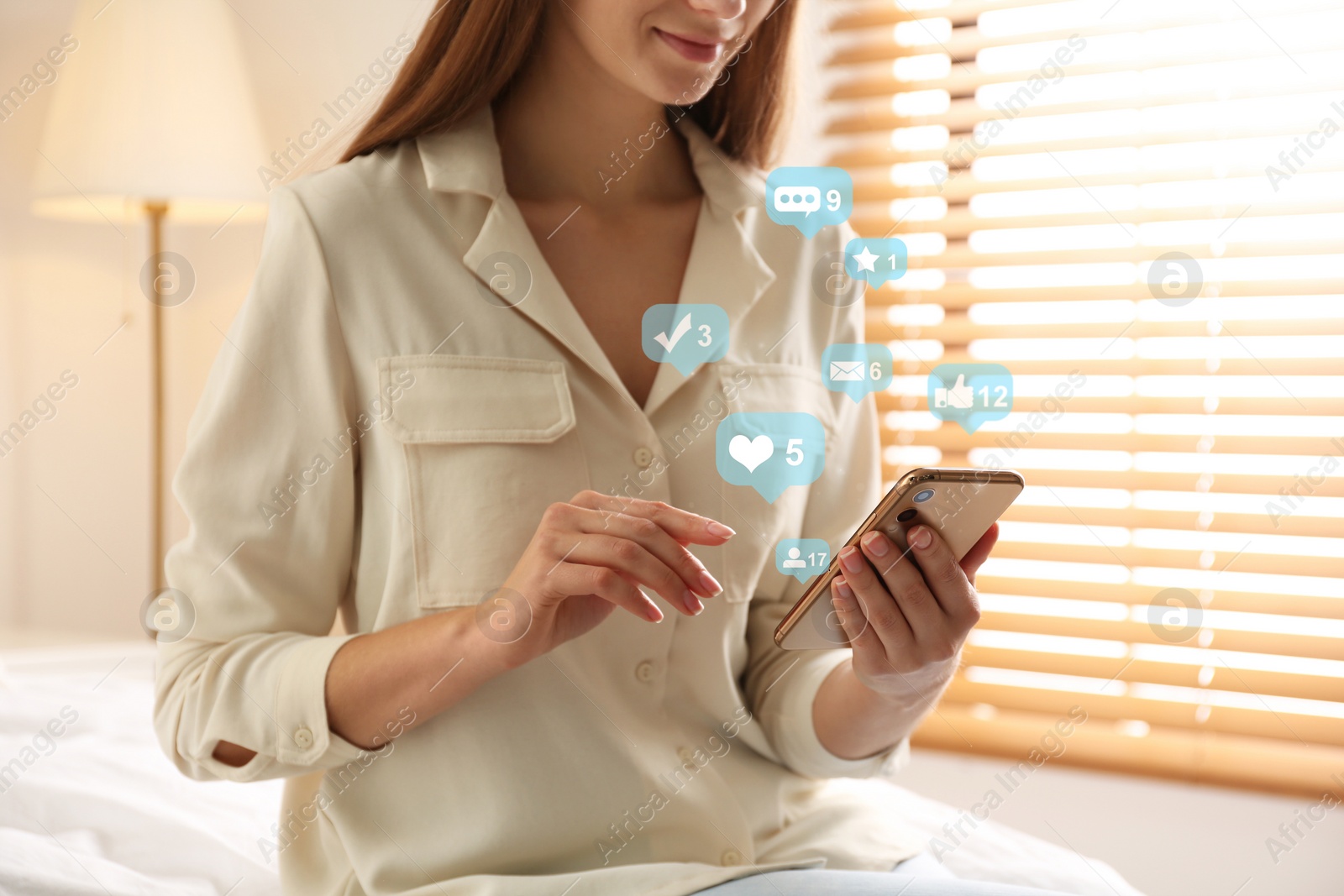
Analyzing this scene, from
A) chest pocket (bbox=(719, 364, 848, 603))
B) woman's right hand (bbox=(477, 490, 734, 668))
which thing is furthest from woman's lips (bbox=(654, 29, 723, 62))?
woman's right hand (bbox=(477, 490, 734, 668))

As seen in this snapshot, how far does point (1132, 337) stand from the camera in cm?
138

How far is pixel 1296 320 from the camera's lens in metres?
1.29

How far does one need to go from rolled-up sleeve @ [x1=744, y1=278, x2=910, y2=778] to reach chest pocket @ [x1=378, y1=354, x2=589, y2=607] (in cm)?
23

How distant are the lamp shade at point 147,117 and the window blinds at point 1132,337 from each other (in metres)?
0.93

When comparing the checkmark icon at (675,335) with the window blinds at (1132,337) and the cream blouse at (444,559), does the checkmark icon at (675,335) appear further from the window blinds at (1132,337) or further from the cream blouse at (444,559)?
the window blinds at (1132,337)

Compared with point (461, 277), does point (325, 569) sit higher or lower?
lower

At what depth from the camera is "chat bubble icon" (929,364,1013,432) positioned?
1.46m

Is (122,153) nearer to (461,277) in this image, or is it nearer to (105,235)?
(105,235)

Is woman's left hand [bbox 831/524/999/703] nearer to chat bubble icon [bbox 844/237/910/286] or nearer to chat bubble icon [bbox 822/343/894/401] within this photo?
chat bubble icon [bbox 822/343/894/401]

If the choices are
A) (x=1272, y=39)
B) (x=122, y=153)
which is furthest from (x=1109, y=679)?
(x=122, y=153)

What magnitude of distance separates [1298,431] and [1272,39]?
506 mm

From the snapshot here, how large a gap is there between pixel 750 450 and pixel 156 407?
1.21 meters

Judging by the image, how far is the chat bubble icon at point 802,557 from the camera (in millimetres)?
842

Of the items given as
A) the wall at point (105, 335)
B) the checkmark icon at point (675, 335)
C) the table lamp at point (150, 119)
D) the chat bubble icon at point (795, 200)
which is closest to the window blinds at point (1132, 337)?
the wall at point (105, 335)
